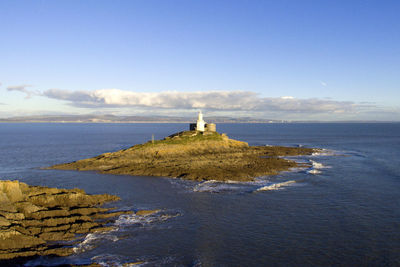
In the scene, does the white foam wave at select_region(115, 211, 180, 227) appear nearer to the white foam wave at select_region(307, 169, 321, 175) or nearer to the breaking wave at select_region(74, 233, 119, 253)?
the breaking wave at select_region(74, 233, 119, 253)

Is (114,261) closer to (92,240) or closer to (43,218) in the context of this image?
(92,240)

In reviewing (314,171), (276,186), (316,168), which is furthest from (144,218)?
(316,168)

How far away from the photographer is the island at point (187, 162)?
43.2 metres

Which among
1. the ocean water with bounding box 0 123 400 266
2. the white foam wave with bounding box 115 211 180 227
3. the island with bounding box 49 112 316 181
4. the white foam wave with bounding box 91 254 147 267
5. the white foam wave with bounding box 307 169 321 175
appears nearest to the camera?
the white foam wave with bounding box 91 254 147 267

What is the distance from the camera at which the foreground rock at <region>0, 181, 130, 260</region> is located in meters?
17.8

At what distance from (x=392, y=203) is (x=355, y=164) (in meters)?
25.3

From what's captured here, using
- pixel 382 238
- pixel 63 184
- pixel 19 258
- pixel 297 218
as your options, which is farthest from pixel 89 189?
pixel 382 238

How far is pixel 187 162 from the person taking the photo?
51188 millimetres

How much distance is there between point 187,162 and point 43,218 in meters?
30.5

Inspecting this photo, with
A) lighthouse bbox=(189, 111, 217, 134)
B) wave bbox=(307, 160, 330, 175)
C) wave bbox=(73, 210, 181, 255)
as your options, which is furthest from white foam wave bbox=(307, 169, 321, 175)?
lighthouse bbox=(189, 111, 217, 134)

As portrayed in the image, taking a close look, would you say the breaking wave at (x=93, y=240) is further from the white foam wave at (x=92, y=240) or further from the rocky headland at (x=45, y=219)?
the rocky headland at (x=45, y=219)

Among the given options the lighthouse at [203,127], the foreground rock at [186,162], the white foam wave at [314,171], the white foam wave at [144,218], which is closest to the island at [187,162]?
the foreground rock at [186,162]

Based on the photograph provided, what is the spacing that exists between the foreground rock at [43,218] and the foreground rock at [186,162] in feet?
50.9

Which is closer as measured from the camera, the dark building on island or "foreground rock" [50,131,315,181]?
"foreground rock" [50,131,315,181]
